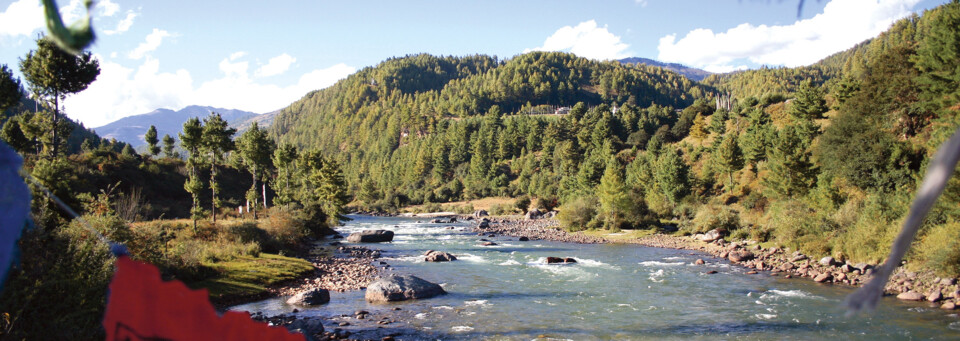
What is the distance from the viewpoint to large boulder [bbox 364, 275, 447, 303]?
52.6 feet

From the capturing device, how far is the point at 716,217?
110 ft

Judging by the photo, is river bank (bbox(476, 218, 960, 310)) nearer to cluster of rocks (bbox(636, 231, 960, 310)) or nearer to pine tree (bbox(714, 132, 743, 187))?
cluster of rocks (bbox(636, 231, 960, 310))

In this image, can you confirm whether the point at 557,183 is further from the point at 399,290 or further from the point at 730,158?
the point at 399,290

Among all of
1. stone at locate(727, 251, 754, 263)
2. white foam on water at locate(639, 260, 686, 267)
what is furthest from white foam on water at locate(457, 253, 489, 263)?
stone at locate(727, 251, 754, 263)

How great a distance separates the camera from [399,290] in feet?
53.4

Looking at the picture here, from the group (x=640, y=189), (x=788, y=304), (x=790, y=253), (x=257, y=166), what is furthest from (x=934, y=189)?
(x=640, y=189)

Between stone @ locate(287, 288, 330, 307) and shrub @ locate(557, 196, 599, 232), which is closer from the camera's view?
stone @ locate(287, 288, 330, 307)

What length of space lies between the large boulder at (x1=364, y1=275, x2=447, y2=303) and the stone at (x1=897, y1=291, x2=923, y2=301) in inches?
561

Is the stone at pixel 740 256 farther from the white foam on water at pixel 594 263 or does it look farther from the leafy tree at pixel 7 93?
the leafy tree at pixel 7 93

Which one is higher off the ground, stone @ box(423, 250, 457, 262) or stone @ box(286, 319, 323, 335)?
stone @ box(286, 319, 323, 335)

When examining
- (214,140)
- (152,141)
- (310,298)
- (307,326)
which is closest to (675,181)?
(214,140)

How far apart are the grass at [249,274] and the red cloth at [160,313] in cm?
1515

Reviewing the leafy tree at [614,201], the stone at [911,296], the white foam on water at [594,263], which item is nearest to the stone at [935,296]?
the stone at [911,296]

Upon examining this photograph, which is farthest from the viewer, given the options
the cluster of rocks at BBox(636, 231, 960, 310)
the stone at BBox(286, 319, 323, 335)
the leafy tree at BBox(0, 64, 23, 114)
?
the cluster of rocks at BBox(636, 231, 960, 310)
